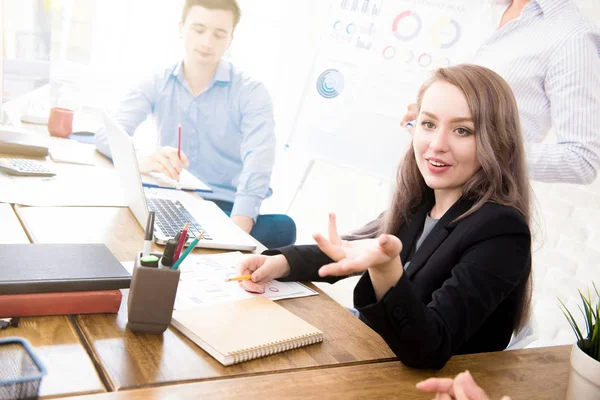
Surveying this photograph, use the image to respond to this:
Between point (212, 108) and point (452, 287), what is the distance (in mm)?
1674

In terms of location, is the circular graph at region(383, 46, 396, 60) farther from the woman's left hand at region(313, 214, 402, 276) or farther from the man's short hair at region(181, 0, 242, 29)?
the woman's left hand at region(313, 214, 402, 276)

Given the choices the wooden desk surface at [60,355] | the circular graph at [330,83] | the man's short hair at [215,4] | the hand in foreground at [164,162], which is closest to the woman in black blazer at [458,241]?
the wooden desk surface at [60,355]

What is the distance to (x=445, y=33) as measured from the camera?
8.85ft

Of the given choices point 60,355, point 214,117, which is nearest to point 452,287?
point 60,355

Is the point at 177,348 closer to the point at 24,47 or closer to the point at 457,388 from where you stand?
the point at 457,388

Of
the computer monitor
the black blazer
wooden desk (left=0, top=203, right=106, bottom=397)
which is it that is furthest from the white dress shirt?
the computer monitor

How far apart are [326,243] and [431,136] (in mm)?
504

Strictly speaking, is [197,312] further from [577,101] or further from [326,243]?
[577,101]

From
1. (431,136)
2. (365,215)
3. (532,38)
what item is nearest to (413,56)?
(532,38)

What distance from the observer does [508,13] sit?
87.4 inches

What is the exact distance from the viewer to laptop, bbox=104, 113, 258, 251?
1.33 meters

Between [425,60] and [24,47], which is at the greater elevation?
[425,60]

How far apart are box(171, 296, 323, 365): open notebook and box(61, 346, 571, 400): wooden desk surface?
0.07m

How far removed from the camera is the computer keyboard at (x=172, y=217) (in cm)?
138
